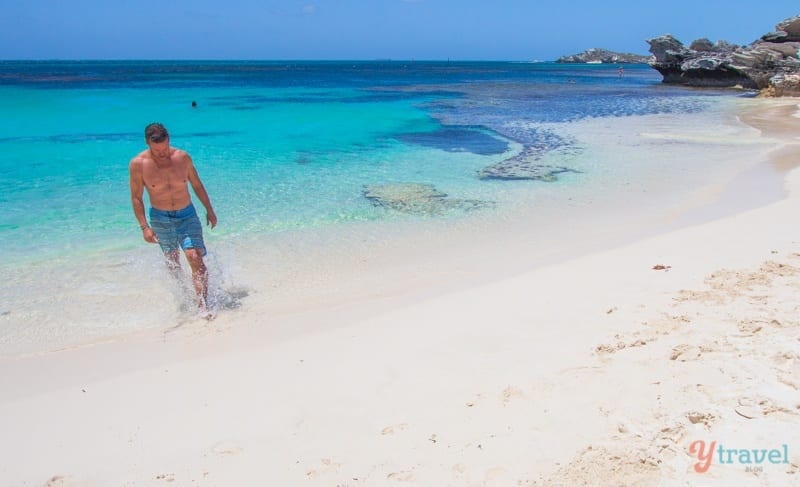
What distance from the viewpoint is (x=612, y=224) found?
290 inches

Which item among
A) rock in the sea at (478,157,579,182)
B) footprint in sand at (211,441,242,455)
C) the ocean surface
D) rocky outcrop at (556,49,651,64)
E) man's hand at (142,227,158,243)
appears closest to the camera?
footprint in sand at (211,441,242,455)

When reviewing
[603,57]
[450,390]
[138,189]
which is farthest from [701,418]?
[603,57]

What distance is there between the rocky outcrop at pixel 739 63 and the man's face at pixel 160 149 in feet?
113

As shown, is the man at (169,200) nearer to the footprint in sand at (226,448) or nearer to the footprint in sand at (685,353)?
the footprint in sand at (226,448)

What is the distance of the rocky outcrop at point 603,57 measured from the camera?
559ft

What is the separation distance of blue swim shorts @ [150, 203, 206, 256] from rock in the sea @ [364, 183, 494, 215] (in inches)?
151

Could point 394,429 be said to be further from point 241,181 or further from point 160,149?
point 241,181

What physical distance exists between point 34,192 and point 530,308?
360 inches

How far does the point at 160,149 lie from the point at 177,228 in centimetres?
72

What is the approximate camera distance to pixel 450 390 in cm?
337

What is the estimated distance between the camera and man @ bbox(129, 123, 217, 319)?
4.51 meters

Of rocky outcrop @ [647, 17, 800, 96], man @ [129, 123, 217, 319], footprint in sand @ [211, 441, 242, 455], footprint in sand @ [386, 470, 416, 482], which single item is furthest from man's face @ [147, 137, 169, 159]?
rocky outcrop @ [647, 17, 800, 96]

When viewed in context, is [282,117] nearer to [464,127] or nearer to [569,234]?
[464,127]

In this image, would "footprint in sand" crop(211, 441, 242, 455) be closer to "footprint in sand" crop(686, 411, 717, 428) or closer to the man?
the man
